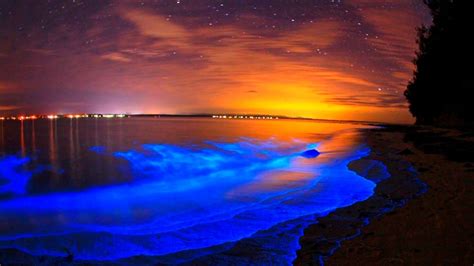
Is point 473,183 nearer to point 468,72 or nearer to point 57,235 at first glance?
point 57,235

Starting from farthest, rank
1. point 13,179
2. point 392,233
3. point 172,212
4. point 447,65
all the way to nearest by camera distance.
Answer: point 447,65
point 13,179
point 172,212
point 392,233

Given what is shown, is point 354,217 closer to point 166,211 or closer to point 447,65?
point 166,211

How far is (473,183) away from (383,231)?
4548 millimetres

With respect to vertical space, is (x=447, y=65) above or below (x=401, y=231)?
above

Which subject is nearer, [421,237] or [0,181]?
[421,237]

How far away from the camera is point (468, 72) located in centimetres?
2788

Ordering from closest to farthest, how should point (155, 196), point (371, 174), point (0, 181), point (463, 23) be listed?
point (155, 196) < point (371, 174) < point (0, 181) < point (463, 23)

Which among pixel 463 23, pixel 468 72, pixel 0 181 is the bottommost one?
pixel 0 181

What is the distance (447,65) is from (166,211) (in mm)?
31754

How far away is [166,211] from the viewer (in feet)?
25.5

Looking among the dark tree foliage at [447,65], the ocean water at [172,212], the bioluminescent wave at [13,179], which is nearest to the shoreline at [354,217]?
the ocean water at [172,212]

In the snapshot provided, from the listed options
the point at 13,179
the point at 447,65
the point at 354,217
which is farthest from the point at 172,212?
the point at 447,65

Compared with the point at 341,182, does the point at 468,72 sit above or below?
above

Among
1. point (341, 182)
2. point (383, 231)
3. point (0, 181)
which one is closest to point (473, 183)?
point (341, 182)
